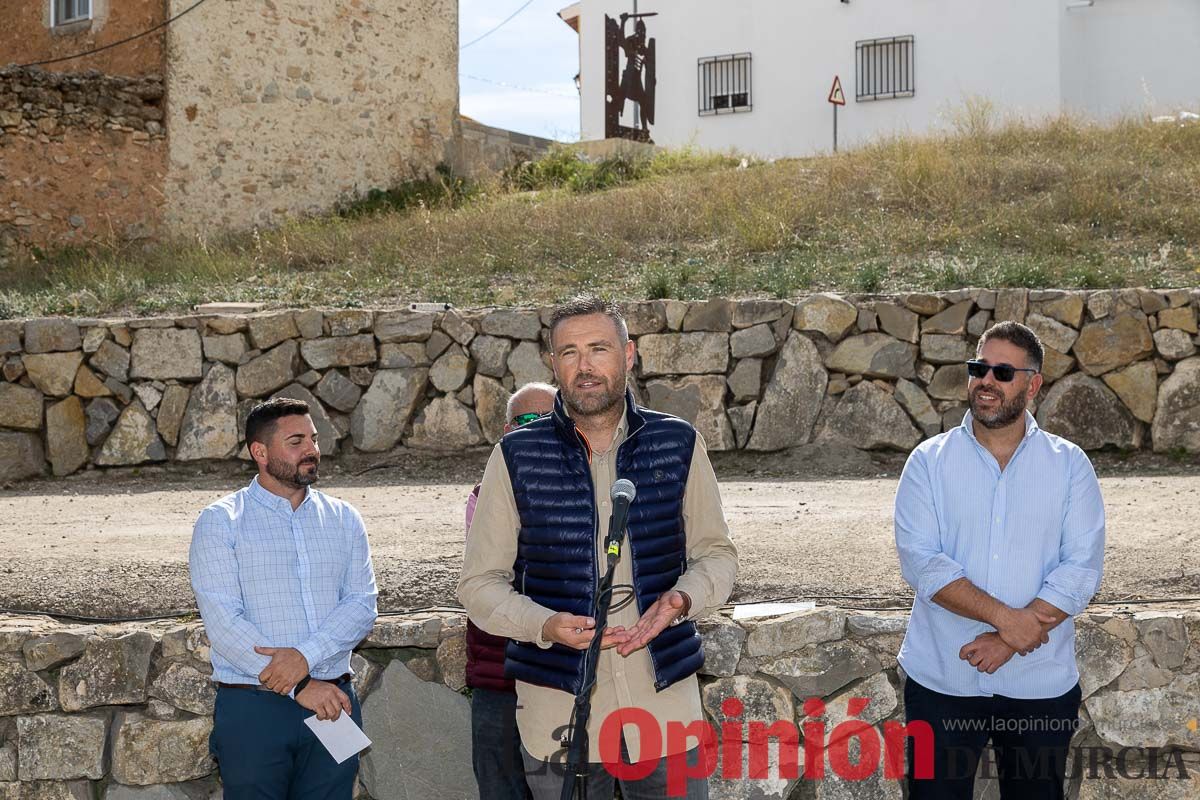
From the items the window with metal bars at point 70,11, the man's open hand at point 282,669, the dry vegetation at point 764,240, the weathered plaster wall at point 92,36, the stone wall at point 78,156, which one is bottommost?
the man's open hand at point 282,669

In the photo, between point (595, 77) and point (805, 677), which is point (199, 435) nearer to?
point (805, 677)

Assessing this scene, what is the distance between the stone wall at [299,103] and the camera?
1543cm

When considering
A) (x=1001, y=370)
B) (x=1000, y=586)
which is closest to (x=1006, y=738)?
(x=1000, y=586)

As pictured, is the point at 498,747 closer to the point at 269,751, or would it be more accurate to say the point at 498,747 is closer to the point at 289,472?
the point at 269,751

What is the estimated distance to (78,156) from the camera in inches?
583

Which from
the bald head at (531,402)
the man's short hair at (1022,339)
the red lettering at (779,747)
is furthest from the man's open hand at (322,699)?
the man's short hair at (1022,339)

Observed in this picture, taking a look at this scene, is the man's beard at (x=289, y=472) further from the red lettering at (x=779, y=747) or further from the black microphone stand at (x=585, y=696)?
the red lettering at (x=779, y=747)

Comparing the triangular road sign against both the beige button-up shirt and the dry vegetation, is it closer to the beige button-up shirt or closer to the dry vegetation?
the dry vegetation

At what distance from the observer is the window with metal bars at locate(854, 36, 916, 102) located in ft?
74.4

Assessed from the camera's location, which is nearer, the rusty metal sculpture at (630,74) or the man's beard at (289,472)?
the man's beard at (289,472)

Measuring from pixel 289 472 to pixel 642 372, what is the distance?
627 centimetres

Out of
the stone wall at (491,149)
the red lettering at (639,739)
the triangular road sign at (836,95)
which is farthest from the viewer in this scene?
the triangular road sign at (836,95)

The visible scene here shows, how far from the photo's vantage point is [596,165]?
18.0 meters

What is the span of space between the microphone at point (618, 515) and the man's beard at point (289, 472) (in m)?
1.42
